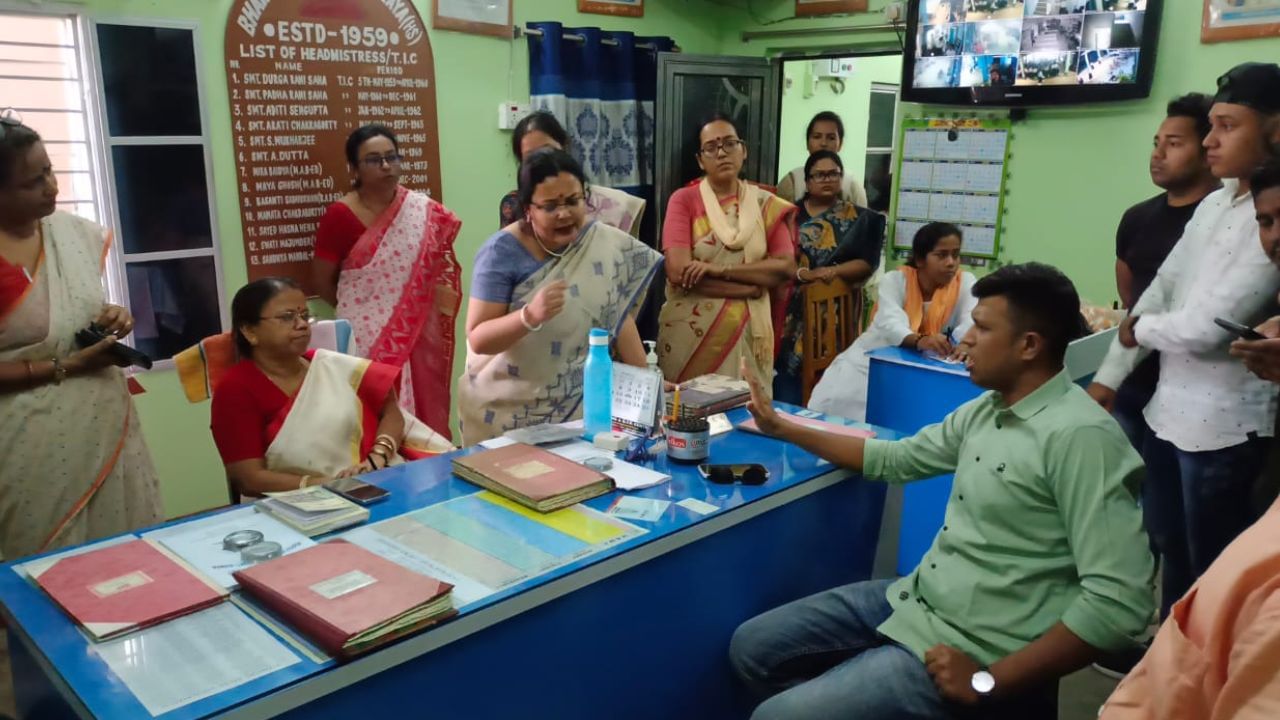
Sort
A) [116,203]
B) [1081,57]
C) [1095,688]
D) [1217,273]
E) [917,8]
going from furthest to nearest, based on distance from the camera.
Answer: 1. [917,8]
2. [1081,57]
3. [116,203]
4. [1095,688]
5. [1217,273]

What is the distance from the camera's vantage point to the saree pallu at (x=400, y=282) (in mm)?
2963

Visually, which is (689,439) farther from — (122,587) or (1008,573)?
(122,587)

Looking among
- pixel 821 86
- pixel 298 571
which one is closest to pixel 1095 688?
pixel 298 571

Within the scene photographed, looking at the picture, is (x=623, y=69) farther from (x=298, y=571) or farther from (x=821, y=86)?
(x=298, y=571)

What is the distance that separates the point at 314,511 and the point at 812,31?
387cm

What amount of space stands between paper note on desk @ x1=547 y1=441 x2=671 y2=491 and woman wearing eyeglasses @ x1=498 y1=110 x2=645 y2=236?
3.63ft

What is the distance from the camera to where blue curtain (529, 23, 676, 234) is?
3900 mm

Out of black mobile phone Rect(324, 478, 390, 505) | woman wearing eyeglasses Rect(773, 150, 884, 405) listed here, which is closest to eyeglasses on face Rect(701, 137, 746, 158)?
woman wearing eyeglasses Rect(773, 150, 884, 405)

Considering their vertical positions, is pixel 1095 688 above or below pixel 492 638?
below

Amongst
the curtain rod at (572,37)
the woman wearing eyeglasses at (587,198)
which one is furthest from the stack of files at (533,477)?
the curtain rod at (572,37)

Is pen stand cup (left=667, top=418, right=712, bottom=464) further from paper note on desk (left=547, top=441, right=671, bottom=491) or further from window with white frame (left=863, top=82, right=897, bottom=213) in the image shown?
window with white frame (left=863, top=82, right=897, bottom=213)

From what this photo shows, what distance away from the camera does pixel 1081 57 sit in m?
3.58

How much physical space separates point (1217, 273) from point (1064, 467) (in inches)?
32.5

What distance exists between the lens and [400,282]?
117 inches
